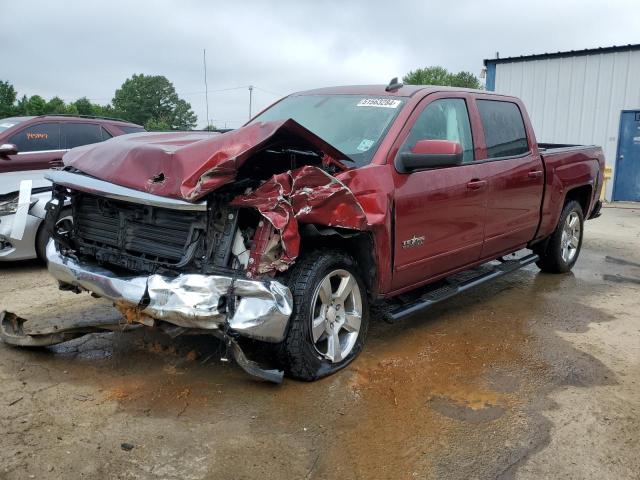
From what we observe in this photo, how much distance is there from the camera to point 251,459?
2840mm

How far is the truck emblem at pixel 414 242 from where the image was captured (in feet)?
13.3

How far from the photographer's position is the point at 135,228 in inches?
143

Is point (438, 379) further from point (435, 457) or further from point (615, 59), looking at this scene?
point (615, 59)

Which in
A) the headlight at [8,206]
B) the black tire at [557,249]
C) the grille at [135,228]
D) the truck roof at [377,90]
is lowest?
the black tire at [557,249]

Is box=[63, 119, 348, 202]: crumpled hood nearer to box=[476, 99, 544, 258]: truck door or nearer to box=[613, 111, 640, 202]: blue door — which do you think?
box=[476, 99, 544, 258]: truck door

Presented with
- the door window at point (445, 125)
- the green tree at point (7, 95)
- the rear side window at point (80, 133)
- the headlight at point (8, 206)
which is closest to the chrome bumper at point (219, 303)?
the door window at point (445, 125)

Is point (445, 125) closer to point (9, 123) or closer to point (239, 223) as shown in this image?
point (239, 223)

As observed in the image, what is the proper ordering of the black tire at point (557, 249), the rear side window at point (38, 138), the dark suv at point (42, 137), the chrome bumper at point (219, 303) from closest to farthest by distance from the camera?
the chrome bumper at point (219, 303) → the black tire at point (557, 249) → the dark suv at point (42, 137) → the rear side window at point (38, 138)

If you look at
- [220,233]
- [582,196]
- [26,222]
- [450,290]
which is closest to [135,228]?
[220,233]

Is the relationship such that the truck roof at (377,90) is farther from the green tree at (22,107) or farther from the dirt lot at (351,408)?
the green tree at (22,107)

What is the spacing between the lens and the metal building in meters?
14.0

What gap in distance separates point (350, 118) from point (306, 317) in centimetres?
168

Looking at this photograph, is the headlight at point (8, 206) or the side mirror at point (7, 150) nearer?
the headlight at point (8, 206)

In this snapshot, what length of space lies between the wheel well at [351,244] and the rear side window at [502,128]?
1.73 meters
